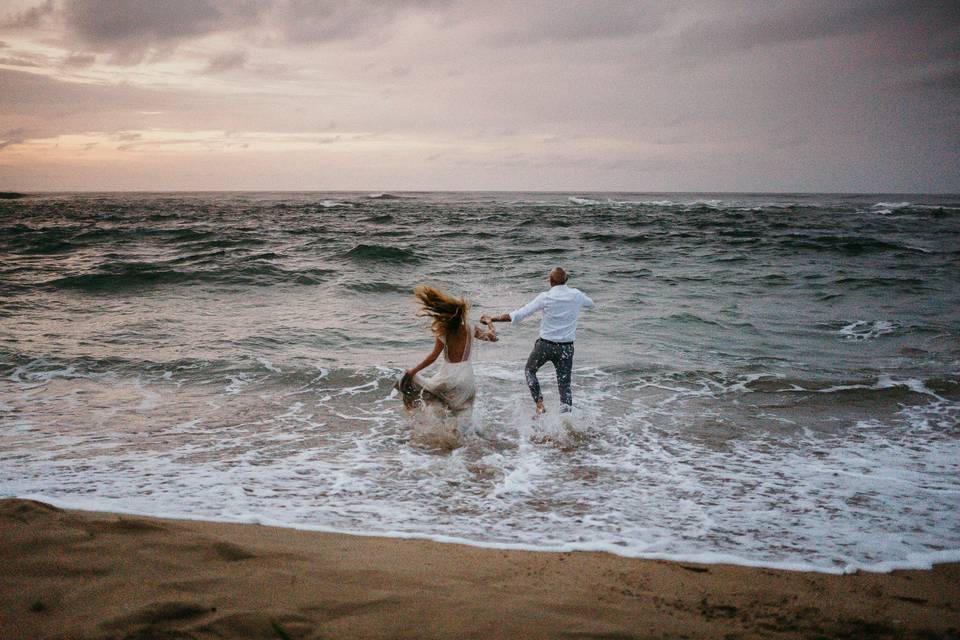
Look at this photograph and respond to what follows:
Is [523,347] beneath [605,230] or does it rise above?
beneath

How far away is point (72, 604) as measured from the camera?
3045 mm

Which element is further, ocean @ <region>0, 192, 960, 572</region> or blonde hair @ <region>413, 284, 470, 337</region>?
blonde hair @ <region>413, 284, 470, 337</region>

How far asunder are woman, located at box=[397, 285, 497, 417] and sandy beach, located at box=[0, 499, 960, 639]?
9.44 feet

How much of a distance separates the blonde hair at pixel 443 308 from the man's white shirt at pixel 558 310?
1.07 meters

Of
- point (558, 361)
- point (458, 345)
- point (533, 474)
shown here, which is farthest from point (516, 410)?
point (533, 474)

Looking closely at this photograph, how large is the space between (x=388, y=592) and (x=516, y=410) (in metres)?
5.06

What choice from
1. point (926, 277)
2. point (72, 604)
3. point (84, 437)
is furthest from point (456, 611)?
point (926, 277)

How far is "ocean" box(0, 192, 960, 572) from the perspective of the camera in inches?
193

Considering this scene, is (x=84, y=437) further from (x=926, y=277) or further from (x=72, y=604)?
(x=926, y=277)

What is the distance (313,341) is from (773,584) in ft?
32.8

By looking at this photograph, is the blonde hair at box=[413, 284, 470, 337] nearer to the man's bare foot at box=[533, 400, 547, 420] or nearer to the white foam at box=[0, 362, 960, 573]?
the white foam at box=[0, 362, 960, 573]

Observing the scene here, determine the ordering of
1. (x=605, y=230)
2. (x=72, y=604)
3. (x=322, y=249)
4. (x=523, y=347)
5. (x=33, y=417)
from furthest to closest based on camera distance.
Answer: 1. (x=605, y=230)
2. (x=322, y=249)
3. (x=523, y=347)
4. (x=33, y=417)
5. (x=72, y=604)

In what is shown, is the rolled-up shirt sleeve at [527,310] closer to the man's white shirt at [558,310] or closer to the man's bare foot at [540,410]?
the man's white shirt at [558,310]

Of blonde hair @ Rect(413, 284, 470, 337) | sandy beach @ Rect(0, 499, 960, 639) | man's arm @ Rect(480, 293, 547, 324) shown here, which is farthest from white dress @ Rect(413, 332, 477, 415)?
sandy beach @ Rect(0, 499, 960, 639)
